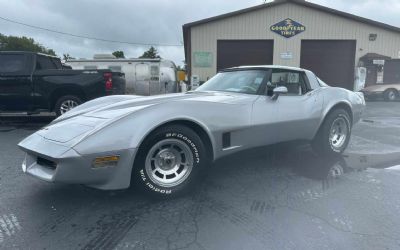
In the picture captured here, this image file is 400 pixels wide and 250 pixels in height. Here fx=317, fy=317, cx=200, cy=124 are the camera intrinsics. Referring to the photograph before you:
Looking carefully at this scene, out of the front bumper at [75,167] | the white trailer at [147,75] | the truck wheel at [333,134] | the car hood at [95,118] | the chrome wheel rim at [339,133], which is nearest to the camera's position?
the front bumper at [75,167]

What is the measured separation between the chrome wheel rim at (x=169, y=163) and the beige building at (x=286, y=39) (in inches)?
621

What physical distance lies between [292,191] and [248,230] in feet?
3.46

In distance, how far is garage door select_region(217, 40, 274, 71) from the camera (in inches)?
735

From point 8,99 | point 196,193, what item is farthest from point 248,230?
point 8,99

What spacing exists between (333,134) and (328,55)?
15.7 m

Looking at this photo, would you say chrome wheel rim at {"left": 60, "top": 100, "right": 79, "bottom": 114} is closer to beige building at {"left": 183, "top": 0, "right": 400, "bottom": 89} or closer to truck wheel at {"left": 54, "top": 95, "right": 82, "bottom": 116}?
truck wheel at {"left": 54, "top": 95, "right": 82, "bottom": 116}

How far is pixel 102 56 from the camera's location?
50.4ft

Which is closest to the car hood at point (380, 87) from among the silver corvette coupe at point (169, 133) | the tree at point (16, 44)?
the silver corvette coupe at point (169, 133)

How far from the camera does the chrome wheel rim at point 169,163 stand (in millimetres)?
2973

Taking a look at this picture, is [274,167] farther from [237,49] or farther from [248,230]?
[237,49]

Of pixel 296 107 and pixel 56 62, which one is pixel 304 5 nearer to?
pixel 56 62

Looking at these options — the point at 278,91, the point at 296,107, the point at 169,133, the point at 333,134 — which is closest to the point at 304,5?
the point at 333,134

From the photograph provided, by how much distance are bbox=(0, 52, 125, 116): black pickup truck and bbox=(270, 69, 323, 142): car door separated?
4822mm

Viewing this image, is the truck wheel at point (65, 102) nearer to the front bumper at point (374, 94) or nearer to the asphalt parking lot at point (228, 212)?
the asphalt parking lot at point (228, 212)
